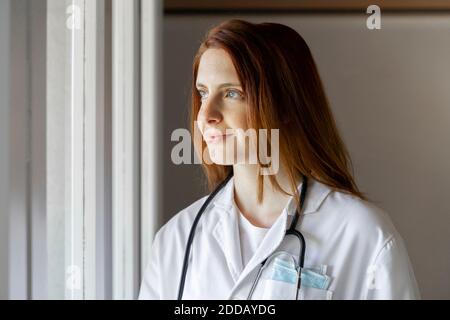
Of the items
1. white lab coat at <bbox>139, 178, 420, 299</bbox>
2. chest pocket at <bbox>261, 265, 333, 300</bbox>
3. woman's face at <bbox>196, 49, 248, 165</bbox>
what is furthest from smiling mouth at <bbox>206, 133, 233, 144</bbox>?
chest pocket at <bbox>261, 265, 333, 300</bbox>

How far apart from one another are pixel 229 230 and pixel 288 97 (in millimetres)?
224

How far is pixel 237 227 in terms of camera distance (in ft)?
2.44

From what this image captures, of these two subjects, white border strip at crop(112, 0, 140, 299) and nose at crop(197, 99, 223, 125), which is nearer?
nose at crop(197, 99, 223, 125)

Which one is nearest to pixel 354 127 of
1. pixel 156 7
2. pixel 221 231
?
pixel 221 231

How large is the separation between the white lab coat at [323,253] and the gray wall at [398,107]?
0.06m

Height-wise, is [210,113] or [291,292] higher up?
[210,113]

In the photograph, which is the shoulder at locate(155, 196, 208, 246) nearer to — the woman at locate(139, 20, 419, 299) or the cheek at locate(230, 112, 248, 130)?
the woman at locate(139, 20, 419, 299)

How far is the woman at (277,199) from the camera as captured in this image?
2.23 feet

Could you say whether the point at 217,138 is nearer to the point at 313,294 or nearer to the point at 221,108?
the point at 221,108

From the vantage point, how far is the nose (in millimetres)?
709

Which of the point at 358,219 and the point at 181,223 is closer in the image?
the point at 358,219

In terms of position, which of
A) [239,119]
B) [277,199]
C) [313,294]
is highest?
[239,119]

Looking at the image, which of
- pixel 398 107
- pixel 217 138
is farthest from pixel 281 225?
pixel 398 107
